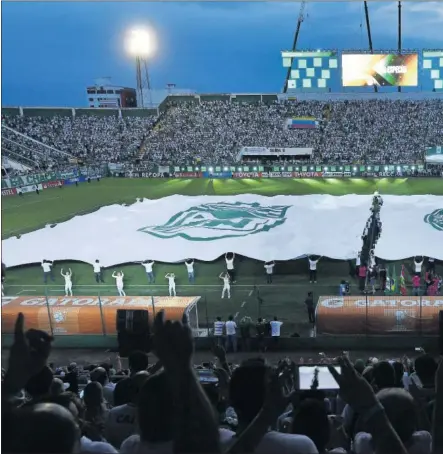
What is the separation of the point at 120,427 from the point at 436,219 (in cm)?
1858

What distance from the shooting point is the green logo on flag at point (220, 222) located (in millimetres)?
19797

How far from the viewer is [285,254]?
56.9ft

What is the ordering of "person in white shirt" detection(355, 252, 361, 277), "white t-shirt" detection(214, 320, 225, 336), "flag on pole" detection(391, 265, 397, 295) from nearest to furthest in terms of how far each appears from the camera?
1. "white t-shirt" detection(214, 320, 225, 336)
2. "flag on pole" detection(391, 265, 397, 295)
3. "person in white shirt" detection(355, 252, 361, 277)

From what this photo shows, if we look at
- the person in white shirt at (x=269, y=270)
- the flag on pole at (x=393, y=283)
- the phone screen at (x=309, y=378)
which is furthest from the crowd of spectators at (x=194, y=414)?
the person in white shirt at (x=269, y=270)

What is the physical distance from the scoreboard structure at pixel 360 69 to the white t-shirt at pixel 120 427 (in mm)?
55955

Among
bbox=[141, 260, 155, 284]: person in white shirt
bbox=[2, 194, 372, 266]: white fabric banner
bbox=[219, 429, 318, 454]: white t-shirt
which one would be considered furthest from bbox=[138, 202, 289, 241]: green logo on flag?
bbox=[219, 429, 318, 454]: white t-shirt

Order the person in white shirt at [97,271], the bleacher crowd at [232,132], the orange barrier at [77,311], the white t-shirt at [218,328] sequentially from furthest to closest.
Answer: the bleacher crowd at [232,132] → the person in white shirt at [97,271] → the orange barrier at [77,311] → the white t-shirt at [218,328]

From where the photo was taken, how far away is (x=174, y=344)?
2279 millimetres

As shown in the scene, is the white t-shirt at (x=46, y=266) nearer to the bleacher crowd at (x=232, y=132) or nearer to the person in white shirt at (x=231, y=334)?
the person in white shirt at (x=231, y=334)

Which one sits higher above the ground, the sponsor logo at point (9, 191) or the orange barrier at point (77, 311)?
the sponsor logo at point (9, 191)

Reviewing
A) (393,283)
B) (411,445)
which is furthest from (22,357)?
A: (393,283)

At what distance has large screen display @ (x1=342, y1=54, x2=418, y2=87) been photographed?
178 feet

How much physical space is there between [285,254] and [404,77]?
44.2 metres

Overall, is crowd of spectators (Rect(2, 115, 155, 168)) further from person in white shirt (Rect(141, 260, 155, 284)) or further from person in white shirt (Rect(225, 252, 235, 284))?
person in white shirt (Rect(225, 252, 235, 284))
